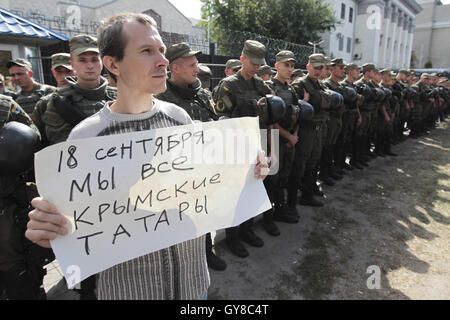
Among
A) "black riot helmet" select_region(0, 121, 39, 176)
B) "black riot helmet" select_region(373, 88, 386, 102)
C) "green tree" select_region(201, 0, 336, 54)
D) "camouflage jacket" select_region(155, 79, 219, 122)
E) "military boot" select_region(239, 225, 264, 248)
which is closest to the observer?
"black riot helmet" select_region(0, 121, 39, 176)

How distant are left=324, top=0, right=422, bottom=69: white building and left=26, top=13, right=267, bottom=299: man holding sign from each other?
3188 centimetres

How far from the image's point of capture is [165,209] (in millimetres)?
1193

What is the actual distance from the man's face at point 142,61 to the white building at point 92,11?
7.23 m

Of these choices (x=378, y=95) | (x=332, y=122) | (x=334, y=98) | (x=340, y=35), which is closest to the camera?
(x=334, y=98)

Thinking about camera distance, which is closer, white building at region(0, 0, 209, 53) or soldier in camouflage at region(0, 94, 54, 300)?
soldier in camouflage at region(0, 94, 54, 300)

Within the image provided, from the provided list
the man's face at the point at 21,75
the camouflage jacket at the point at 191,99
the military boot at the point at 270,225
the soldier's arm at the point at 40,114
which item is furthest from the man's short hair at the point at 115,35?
the man's face at the point at 21,75

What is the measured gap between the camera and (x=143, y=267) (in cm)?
120

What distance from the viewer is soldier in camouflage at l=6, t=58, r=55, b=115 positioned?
403 cm

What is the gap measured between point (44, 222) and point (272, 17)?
2526cm

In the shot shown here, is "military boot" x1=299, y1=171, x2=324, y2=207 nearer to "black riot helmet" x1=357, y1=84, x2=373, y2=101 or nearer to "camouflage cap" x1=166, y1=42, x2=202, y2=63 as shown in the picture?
"black riot helmet" x1=357, y1=84, x2=373, y2=101

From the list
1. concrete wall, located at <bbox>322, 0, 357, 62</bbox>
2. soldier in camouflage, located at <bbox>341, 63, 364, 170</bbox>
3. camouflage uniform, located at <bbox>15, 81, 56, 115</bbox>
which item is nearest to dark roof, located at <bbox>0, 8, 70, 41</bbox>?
camouflage uniform, located at <bbox>15, 81, 56, 115</bbox>

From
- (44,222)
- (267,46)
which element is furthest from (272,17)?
(44,222)

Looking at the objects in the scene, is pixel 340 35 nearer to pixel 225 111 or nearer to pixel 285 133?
pixel 285 133
